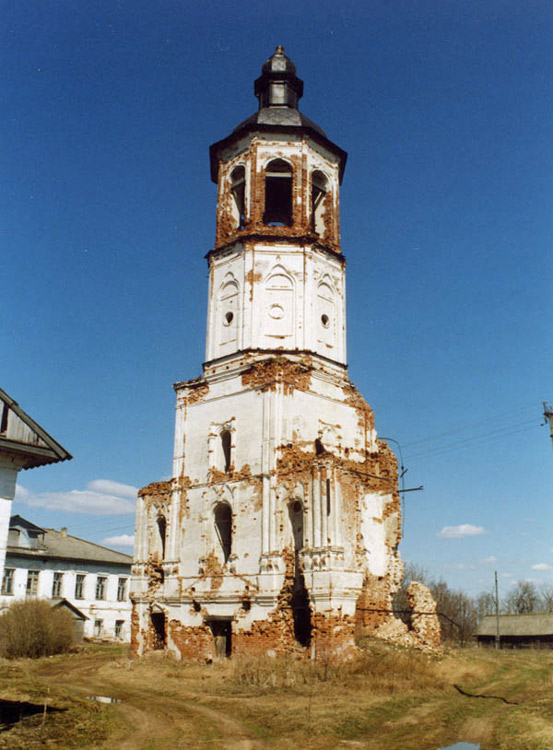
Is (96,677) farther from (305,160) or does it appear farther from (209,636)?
(305,160)

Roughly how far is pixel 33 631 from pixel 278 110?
2138cm

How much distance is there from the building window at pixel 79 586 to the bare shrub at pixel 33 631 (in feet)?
29.1

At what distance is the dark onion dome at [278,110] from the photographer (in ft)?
80.3

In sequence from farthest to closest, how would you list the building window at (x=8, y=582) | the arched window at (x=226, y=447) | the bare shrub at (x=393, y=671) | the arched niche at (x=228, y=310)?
the building window at (x=8, y=582), the arched niche at (x=228, y=310), the arched window at (x=226, y=447), the bare shrub at (x=393, y=671)

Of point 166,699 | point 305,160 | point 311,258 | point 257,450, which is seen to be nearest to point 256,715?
point 166,699

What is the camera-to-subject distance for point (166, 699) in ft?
49.5

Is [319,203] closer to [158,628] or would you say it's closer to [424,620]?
[424,620]

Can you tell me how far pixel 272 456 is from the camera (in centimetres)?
2041

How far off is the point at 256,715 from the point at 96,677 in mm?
8122

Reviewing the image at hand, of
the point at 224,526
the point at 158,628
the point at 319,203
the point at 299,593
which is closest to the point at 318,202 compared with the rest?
the point at 319,203

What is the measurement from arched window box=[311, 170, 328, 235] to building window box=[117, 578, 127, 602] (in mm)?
23281

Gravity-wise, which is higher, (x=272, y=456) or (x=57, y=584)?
(x=272, y=456)

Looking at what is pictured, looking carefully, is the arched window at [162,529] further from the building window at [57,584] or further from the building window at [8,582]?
the building window at [57,584]

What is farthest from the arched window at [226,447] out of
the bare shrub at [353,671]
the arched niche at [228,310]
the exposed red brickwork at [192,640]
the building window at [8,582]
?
the building window at [8,582]
